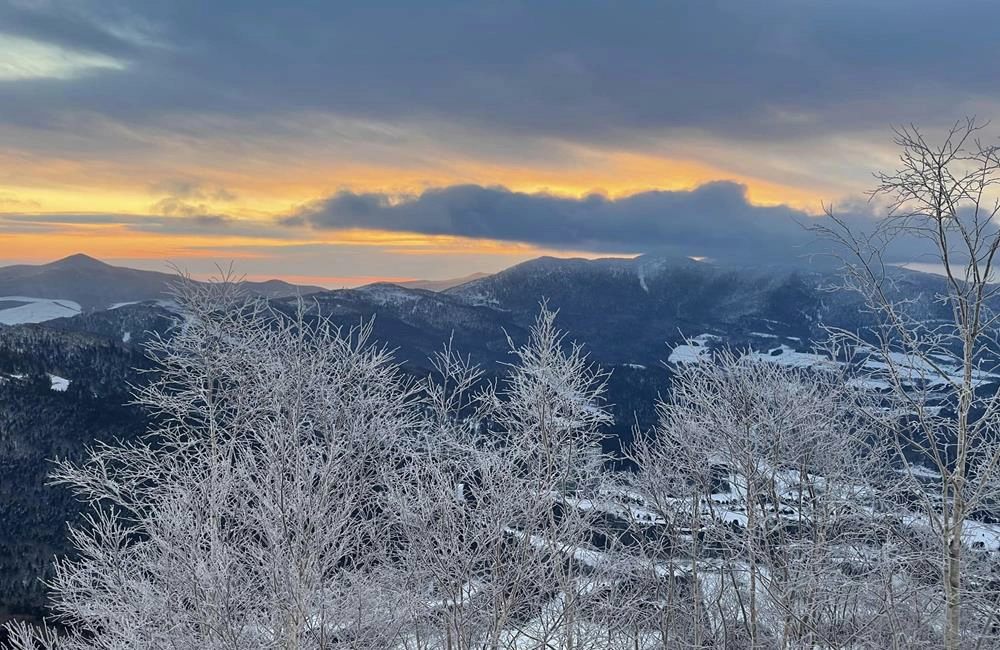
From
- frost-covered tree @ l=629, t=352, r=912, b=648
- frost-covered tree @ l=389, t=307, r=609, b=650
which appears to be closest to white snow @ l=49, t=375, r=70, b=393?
frost-covered tree @ l=629, t=352, r=912, b=648

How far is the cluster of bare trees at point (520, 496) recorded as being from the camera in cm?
1069

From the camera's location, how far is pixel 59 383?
191m

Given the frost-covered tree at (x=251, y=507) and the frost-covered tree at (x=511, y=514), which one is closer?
the frost-covered tree at (x=251, y=507)

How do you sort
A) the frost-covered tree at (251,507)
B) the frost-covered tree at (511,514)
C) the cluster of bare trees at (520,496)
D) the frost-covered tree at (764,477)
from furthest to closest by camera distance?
the frost-covered tree at (764,477) < the frost-covered tree at (511,514) < the frost-covered tree at (251,507) < the cluster of bare trees at (520,496)

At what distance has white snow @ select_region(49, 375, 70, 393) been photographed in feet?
616

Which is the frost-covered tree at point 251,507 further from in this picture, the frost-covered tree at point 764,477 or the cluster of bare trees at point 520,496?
the frost-covered tree at point 764,477

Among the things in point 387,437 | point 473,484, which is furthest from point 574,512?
point 387,437

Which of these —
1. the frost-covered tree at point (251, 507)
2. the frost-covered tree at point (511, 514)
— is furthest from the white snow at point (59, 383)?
the frost-covered tree at point (511, 514)

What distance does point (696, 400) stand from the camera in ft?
71.3

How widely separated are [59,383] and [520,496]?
213 metres

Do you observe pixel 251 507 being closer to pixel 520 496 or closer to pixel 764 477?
pixel 520 496

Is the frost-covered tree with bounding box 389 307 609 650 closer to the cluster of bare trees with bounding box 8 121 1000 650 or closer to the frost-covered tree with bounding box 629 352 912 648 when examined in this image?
the cluster of bare trees with bounding box 8 121 1000 650

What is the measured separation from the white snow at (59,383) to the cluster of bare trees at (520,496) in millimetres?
197858

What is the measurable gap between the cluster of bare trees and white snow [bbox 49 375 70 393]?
19786cm
